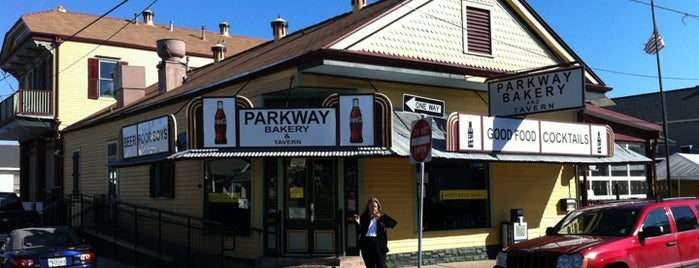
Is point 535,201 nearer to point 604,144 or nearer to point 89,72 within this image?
point 604,144

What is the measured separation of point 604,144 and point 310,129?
291 inches

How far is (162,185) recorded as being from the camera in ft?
57.0

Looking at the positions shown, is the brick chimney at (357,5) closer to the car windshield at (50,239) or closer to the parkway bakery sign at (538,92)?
the parkway bakery sign at (538,92)

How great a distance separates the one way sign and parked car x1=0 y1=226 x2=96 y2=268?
665 centimetres

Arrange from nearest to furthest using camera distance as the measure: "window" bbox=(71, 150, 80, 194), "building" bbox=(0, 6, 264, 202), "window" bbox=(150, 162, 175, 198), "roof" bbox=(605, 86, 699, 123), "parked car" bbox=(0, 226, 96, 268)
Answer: "parked car" bbox=(0, 226, 96, 268)
"window" bbox=(150, 162, 175, 198)
"window" bbox=(71, 150, 80, 194)
"building" bbox=(0, 6, 264, 202)
"roof" bbox=(605, 86, 699, 123)

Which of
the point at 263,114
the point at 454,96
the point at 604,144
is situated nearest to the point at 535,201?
the point at 604,144

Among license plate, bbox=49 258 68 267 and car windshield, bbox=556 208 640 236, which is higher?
car windshield, bbox=556 208 640 236

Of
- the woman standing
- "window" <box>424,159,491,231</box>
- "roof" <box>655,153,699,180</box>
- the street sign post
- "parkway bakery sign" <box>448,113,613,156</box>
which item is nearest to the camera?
the street sign post

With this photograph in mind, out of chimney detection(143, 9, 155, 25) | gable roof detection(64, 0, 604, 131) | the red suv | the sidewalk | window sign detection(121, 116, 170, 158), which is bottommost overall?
the sidewalk

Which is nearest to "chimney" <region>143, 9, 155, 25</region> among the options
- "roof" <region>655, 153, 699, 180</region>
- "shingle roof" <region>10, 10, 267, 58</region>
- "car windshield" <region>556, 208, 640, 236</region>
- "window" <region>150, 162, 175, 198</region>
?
"shingle roof" <region>10, 10, 267, 58</region>

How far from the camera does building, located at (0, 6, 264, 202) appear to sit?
939 inches

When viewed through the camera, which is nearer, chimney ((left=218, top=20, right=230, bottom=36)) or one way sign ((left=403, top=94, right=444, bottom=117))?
one way sign ((left=403, top=94, right=444, bottom=117))

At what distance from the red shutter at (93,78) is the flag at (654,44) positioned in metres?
21.4

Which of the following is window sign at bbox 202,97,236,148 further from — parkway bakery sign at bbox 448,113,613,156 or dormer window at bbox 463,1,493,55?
dormer window at bbox 463,1,493,55
